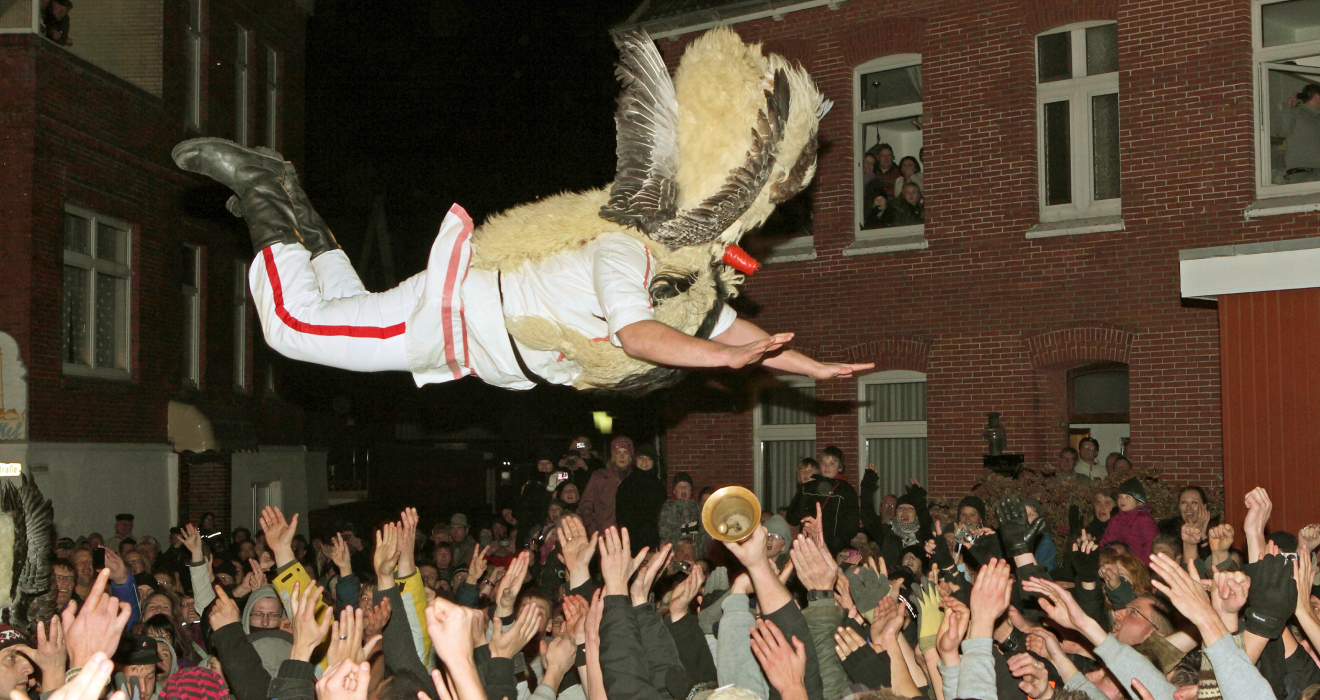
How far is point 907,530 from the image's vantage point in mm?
8641

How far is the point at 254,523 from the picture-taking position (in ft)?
51.2

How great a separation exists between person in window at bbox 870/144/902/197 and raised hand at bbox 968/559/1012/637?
8840 millimetres

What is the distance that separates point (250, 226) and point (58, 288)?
8.56 metres

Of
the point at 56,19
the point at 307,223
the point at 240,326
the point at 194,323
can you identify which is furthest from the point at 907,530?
the point at 240,326

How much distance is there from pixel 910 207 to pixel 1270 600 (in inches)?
337

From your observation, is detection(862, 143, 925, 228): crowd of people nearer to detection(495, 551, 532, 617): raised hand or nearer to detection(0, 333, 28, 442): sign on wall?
detection(495, 551, 532, 617): raised hand

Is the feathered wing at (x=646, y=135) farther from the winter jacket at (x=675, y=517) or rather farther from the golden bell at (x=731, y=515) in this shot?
the winter jacket at (x=675, y=517)

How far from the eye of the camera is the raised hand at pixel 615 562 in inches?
143

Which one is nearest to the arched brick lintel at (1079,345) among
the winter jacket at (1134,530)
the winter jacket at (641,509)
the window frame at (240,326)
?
the winter jacket at (1134,530)

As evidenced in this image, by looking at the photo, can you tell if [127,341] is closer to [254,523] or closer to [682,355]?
[254,523]

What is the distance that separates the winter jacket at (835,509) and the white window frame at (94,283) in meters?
7.86

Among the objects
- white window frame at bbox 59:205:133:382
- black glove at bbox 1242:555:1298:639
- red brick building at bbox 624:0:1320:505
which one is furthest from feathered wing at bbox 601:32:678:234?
white window frame at bbox 59:205:133:382

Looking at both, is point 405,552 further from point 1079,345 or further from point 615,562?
point 1079,345

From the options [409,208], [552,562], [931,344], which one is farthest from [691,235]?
[409,208]
